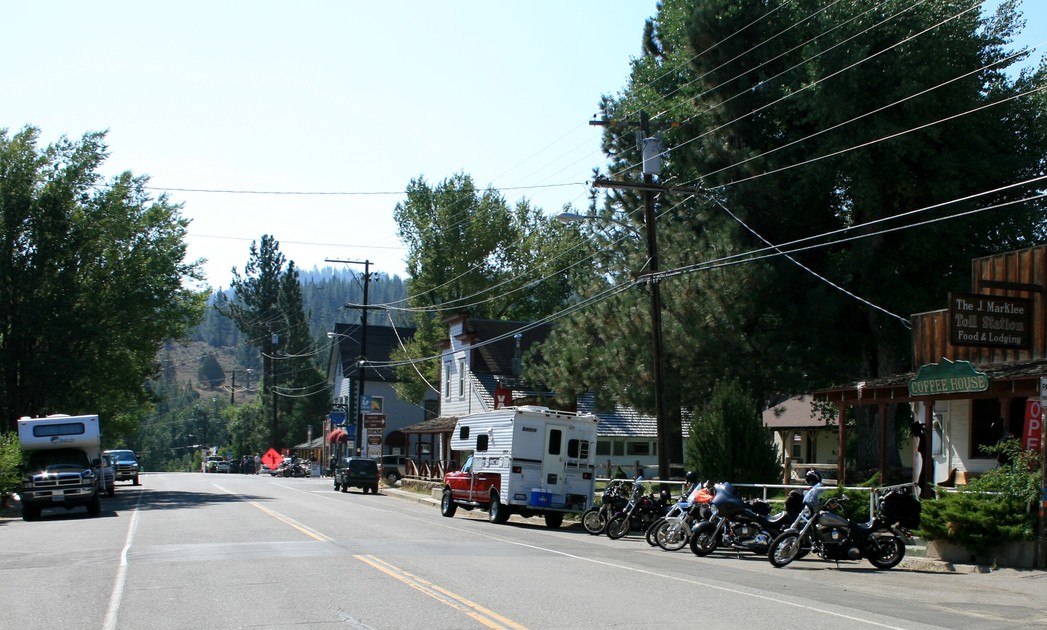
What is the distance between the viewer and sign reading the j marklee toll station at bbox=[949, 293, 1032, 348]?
20.1m

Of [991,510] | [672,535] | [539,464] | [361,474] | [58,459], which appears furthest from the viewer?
[361,474]

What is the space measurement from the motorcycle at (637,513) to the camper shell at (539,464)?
10.0ft

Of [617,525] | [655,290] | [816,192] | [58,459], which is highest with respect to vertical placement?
[816,192]

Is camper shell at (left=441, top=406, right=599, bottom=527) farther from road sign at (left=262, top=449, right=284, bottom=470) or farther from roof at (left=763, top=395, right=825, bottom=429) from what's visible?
road sign at (left=262, top=449, right=284, bottom=470)

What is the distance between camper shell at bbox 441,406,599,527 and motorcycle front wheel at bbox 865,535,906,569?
37.2ft

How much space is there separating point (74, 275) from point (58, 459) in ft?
45.8

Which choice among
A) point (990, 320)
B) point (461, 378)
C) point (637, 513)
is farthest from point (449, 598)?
point (461, 378)

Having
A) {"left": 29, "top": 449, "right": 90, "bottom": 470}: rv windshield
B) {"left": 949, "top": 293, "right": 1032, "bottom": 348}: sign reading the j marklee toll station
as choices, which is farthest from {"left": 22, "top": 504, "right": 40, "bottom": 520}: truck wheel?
{"left": 949, "top": 293, "right": 1032, "bottom": 348}: sign reading the j marklee toll station

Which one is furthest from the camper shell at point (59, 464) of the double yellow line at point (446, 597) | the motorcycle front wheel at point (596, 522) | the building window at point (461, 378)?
the building window at point (461, 378)

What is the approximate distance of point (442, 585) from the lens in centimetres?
1337

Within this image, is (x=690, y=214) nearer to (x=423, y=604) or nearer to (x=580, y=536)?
(x=580, y=536)

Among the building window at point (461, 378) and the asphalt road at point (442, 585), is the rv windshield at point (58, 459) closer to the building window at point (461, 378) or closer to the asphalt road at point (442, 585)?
the asphalt road at point (442, 585)

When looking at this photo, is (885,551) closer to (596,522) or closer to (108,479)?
(596,522)

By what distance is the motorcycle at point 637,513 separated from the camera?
24219 millimetres
